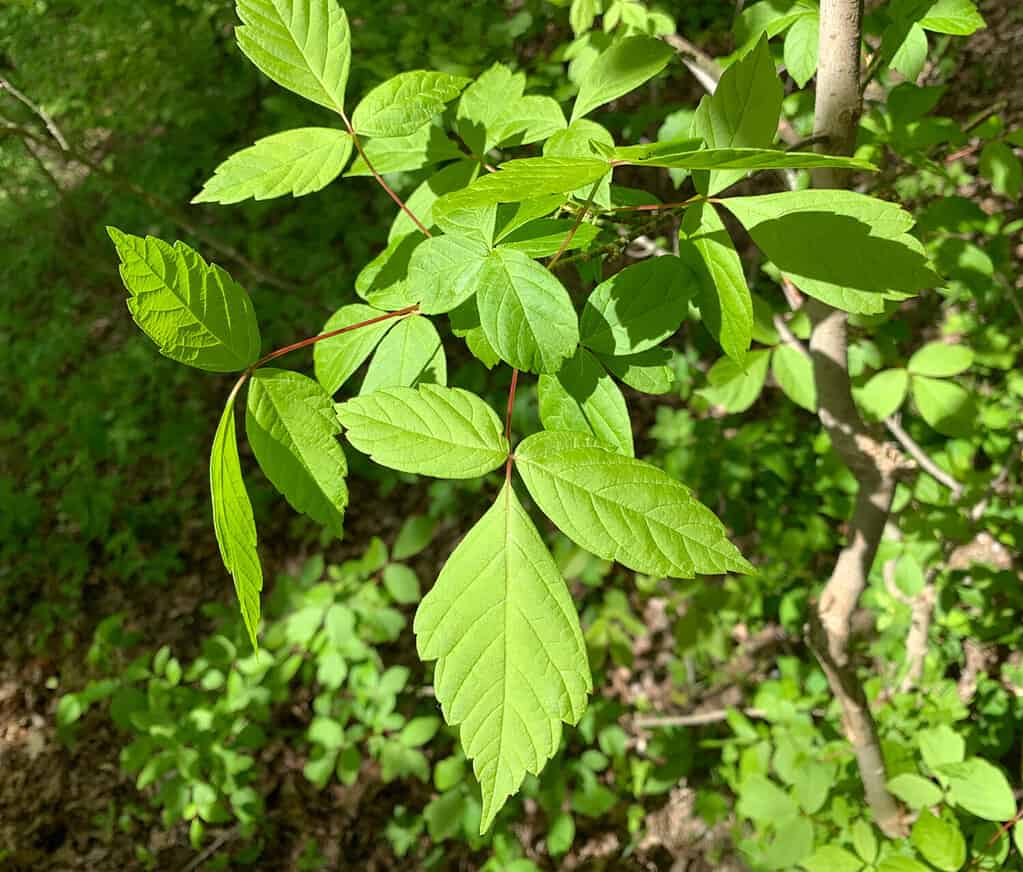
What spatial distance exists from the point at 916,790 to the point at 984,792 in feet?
0.71

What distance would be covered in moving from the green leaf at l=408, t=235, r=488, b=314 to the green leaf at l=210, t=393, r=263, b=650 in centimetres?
28

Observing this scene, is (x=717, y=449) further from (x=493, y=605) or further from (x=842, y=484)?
(x=493, y=605)

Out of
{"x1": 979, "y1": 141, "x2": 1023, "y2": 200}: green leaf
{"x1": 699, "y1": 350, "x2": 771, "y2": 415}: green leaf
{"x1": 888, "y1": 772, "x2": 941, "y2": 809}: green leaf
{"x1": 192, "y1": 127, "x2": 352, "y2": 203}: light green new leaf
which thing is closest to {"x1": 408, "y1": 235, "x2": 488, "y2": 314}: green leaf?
{"x1": 192, "y1": 127, "x2": 352, "y2": 203}: light green new leaf

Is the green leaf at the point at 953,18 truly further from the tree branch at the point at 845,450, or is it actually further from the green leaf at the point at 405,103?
the green leaf at the point at 405,103

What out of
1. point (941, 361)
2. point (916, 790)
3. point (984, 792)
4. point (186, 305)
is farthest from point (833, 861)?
point (186, 305)

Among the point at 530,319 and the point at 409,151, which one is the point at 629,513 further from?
the point at 409,151

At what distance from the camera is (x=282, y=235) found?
15.1ft

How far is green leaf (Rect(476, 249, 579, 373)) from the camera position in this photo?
808 millimetres

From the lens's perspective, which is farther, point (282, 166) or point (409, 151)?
point (409, 151)

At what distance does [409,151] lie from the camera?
3.80ft

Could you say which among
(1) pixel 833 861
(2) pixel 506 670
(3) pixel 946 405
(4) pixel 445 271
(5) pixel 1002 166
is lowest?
(1) pixel 833 861

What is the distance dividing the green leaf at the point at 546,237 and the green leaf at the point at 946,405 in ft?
5.03

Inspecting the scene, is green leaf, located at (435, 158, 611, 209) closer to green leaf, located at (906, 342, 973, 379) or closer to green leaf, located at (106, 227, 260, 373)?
green leaf, located at (106, 227, 260, 373)

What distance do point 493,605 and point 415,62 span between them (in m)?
2.36
